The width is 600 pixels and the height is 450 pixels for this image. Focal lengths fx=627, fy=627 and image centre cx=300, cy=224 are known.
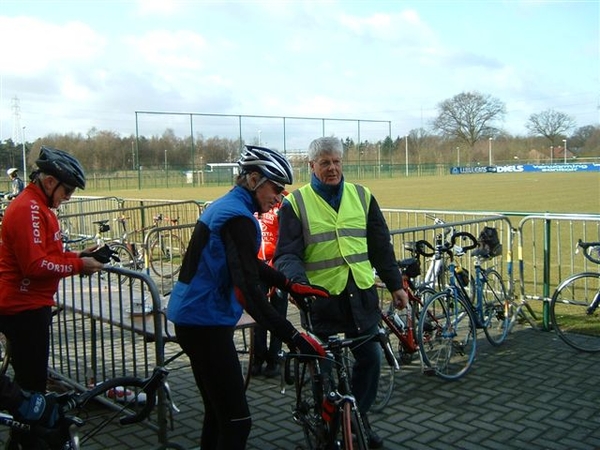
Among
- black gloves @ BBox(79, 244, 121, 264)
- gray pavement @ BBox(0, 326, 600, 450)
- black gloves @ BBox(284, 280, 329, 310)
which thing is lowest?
gray pavement @ BBox(0, 326, 600, 450)

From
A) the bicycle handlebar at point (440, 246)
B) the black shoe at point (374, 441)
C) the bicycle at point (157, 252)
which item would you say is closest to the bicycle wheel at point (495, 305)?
the bicycle handlebar at point (440, 246)

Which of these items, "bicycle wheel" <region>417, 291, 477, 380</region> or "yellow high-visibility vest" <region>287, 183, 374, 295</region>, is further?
"bicycle wheel" <region>417, 291, 477, 380</region>

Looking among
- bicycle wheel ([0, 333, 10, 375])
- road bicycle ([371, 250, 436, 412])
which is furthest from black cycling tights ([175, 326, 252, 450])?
road bicycle ([371, 250, 436, 412])

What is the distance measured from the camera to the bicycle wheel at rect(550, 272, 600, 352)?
6.50 m

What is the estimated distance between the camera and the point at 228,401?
294cm

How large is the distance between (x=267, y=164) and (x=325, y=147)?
110 cm

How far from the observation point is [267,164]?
2.96 m

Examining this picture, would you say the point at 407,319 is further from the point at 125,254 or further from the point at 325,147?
the point at 125,254

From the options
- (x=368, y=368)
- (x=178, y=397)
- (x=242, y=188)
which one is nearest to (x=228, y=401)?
(x=242, y=188)

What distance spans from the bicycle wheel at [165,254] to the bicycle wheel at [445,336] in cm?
576

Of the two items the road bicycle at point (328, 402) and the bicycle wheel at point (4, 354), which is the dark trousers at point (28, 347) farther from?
the road bicycle at point (328, 402)

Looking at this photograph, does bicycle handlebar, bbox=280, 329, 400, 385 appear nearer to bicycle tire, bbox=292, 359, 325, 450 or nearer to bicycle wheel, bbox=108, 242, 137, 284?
bicycle tire, bbox=292, 359, 325, 450

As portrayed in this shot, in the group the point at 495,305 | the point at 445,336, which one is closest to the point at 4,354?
the point at 445,336

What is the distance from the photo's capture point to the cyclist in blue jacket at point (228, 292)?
9.16 ft
